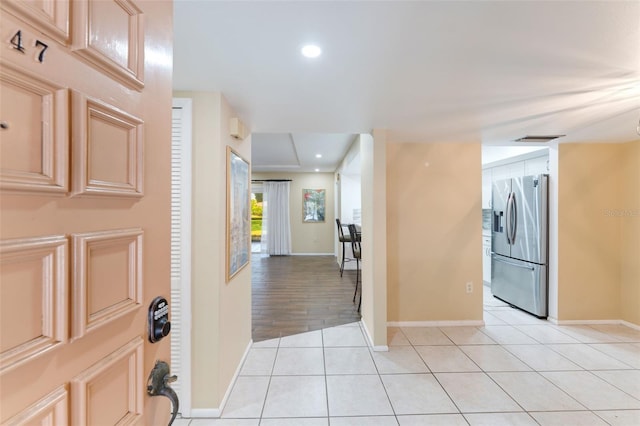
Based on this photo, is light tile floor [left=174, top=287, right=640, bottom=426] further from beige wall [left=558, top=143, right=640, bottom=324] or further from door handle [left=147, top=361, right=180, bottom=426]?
door handle [left=147, top=361, right=180, bottom=426]

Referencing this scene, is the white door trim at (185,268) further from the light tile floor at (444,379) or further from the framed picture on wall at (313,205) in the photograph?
the framed picture on wall at (313,205)

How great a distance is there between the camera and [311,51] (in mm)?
1452

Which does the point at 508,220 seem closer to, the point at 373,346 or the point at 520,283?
the point at 520,283

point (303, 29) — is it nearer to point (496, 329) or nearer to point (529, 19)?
point (529, 19)

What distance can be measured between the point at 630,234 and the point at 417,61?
12.2ft

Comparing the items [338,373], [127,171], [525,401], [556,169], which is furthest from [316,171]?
[127,171]

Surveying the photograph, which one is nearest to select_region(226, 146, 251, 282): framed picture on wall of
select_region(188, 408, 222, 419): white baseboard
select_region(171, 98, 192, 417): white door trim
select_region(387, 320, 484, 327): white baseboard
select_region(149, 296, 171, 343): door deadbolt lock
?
select_region(171, 98, 192, 417): white door trim

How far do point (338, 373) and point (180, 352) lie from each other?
129 centimetres

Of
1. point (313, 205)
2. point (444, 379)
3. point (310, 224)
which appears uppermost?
point (313, 205)

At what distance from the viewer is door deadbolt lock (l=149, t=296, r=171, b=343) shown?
0.66 metres

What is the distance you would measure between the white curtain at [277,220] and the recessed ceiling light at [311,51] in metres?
6.60

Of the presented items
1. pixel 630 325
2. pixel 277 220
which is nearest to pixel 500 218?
pixel 630 325

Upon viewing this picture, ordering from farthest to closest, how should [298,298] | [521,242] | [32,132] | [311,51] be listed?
[298,298] < [521,242] < [311,51] < [32,132]

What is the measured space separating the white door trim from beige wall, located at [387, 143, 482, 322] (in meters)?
2.29
